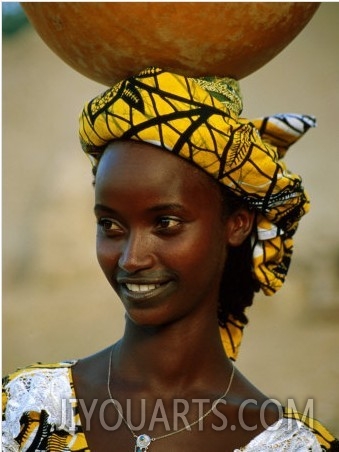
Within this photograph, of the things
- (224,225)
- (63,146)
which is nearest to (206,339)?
(224,225)

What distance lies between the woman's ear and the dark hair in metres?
0.03

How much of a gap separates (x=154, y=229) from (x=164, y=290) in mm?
175

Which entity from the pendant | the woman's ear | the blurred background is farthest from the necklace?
the blurred background

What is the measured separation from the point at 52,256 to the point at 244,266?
7.58 meters

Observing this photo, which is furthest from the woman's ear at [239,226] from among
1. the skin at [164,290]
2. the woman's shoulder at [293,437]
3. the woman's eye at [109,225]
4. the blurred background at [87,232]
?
the blurred background at [87,232]

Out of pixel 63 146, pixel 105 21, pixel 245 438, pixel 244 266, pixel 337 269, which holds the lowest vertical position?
pixel 245 438

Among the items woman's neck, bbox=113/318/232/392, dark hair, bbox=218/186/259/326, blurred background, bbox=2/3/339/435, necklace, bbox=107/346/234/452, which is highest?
blurred background, bbox=2/3/339/435

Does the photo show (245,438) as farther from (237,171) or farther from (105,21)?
(105,21)

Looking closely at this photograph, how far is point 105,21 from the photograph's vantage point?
2639 mm

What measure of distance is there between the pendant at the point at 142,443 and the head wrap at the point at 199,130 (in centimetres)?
77

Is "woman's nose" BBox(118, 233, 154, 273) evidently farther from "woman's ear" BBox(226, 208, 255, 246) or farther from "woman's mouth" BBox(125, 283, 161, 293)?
"woman's ear" BBox(226, 208, 255, 246)

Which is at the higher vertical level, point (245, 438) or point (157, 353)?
point (157, 353)

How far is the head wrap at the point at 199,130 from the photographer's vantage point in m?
2.67

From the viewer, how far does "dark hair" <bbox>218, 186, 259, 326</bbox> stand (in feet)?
9.94
